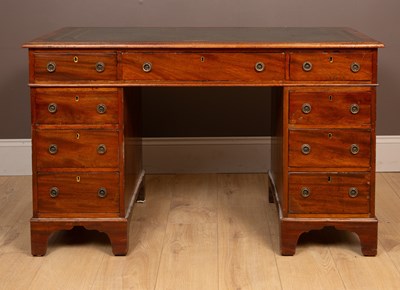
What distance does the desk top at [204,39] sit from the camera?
301 cm

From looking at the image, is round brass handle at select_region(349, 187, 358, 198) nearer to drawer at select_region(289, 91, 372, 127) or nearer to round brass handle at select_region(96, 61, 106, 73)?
drawer at select_region(289, 91, 372, 127)

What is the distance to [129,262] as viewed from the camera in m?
3.09

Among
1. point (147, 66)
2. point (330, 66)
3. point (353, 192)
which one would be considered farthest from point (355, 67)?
point (147, 66)

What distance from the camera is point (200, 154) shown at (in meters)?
4.32

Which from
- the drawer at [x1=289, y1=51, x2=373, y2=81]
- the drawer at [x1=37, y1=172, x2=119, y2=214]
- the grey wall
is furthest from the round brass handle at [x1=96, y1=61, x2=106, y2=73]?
the grey wall

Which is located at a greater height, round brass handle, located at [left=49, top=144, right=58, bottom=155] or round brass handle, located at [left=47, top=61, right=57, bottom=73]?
round brass handle, located at [left=47, top=61, right=57, bottom=73]

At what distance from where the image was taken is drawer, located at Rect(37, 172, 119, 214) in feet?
10.2

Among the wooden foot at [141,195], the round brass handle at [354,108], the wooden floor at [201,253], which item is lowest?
the wooden floor at [201,253]

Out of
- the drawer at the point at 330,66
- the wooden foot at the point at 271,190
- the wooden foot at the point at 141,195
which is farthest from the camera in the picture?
the wooden foot at the point at 141,195

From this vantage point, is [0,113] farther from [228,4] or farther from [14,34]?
[228,4]

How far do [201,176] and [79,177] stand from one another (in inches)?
50.0

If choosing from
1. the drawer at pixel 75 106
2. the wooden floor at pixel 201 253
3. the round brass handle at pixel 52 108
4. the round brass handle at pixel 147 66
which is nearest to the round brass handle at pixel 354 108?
the wooden floor at pixel 201 253

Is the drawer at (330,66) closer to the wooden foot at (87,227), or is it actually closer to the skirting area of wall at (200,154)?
the wooden foot at (87,227)

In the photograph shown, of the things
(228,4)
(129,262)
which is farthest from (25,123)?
(129,262)
